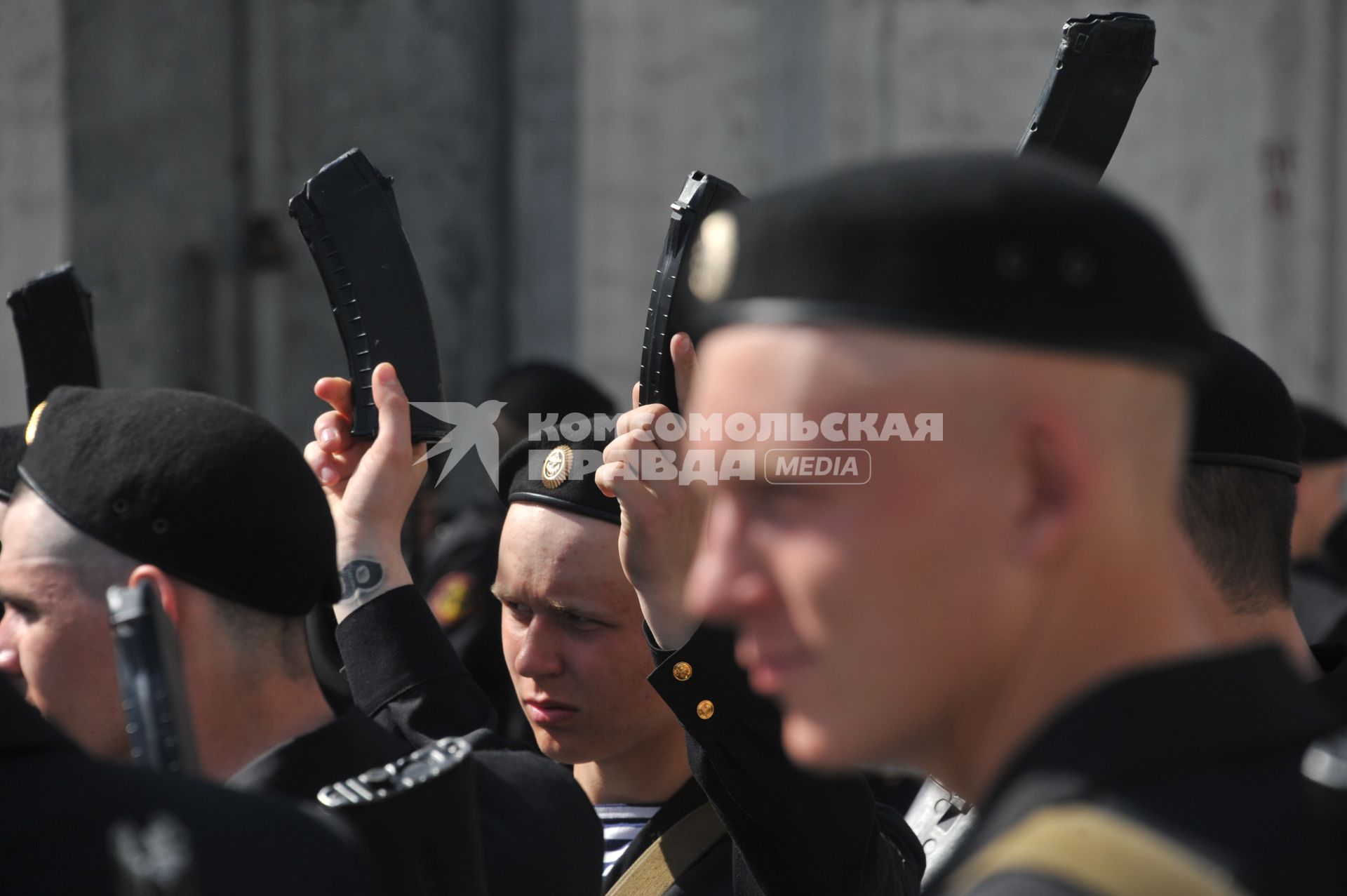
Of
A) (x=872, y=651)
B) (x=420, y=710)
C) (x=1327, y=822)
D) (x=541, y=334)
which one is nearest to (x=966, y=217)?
(x=872, y=651)

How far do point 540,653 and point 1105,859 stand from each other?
6.34 feet

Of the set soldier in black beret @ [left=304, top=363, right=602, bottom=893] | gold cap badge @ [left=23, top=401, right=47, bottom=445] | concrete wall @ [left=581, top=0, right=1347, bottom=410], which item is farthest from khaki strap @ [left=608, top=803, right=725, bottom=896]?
concrete wall @ [left=581, top=0, right=1347, bottom=410]

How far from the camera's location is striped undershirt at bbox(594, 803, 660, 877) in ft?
9.21

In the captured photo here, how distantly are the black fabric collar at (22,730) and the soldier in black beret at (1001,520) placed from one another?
32.0 inches

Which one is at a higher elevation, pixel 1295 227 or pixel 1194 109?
pixel 1194 109

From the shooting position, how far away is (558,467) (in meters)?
2.99

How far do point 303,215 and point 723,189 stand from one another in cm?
82

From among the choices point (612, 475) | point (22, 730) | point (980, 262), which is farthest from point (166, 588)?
point (980, 262)

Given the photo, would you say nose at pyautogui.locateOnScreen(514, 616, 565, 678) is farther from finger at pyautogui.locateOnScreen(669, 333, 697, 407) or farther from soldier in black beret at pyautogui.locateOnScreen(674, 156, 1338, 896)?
soldier in black beret at pyautogui.locateOnScreen(674, 156, 1338, 896)

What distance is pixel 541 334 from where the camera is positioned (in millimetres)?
8211

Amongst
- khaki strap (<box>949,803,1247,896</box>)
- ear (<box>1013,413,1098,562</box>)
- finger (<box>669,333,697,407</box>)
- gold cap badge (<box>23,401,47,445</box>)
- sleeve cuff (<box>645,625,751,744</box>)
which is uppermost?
ear (<box>1013,413,1098,562</box>)

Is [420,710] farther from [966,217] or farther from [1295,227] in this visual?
[1295,227]

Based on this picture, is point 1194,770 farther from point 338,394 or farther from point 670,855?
point 338,394

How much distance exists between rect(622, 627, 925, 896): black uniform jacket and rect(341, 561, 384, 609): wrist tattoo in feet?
2.18
